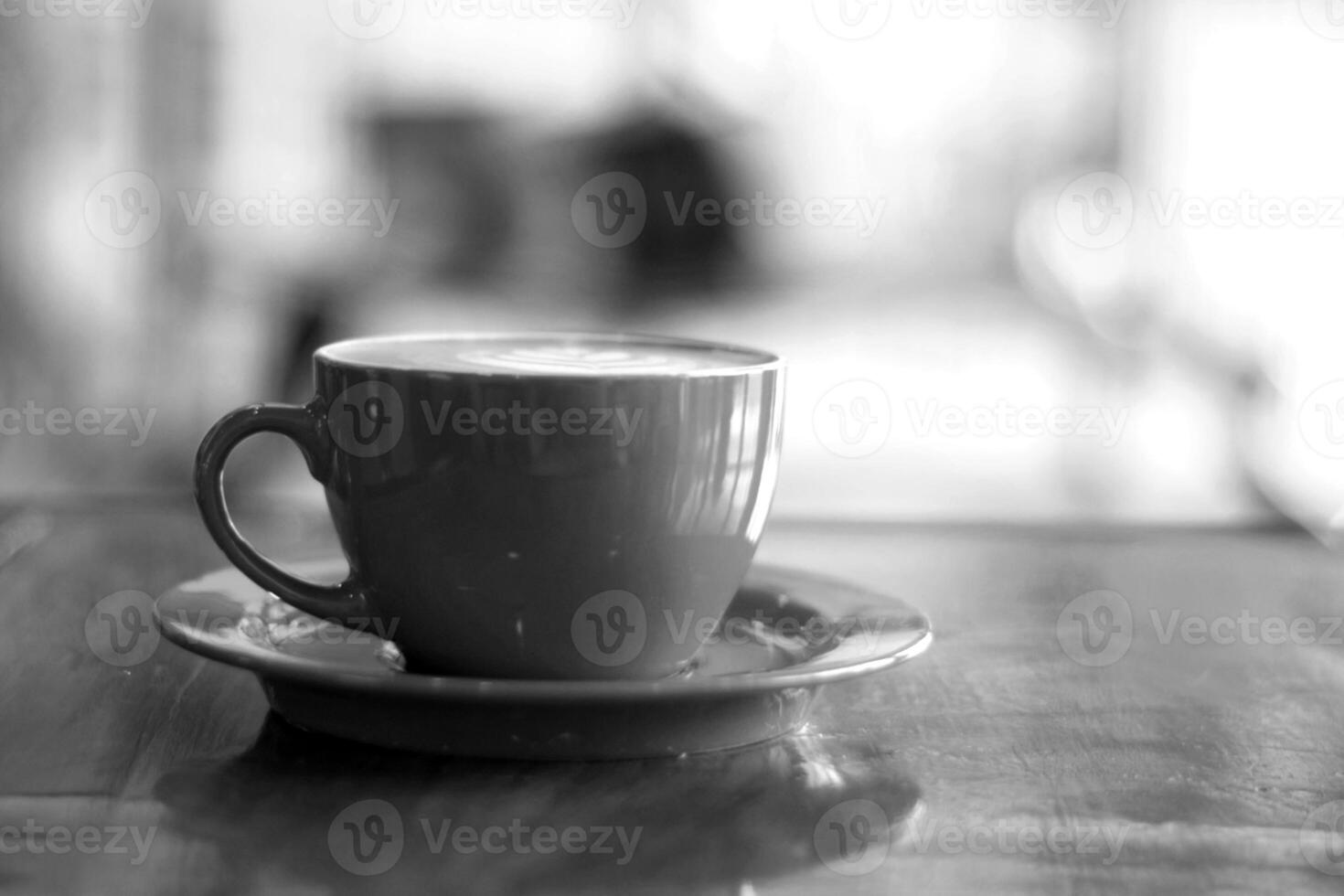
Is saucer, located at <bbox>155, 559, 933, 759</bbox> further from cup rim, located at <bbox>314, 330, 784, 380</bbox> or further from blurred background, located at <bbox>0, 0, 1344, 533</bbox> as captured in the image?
blurred background, located at <bbox>0, 0, 1344, 533</bbox>

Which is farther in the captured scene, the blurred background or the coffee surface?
the blurred background

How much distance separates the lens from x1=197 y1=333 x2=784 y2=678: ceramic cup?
0.44 m

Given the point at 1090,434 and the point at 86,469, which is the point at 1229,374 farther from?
the point at 86,469

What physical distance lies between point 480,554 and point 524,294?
4.01 feet

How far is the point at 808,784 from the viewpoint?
0.41 metres

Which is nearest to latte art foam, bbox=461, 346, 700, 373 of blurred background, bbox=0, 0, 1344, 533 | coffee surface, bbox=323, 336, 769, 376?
coffee surface, bbox=323, 336, 769, 376

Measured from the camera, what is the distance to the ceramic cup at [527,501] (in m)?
0.44

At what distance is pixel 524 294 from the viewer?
1.64 metres

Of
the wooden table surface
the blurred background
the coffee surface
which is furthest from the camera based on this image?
the blurred background

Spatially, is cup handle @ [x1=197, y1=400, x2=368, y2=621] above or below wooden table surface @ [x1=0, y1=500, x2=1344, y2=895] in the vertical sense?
above

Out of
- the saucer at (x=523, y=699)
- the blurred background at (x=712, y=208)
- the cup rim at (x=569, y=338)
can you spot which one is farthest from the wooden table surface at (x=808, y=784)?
the blurred background at (x=712, y=208)

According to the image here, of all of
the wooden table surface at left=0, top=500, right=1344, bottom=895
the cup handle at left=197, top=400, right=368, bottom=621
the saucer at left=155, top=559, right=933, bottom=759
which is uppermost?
the cup handle at left=197, top=400, right=368, bottom=621

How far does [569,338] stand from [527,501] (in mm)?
132

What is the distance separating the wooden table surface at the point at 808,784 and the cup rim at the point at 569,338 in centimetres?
11
